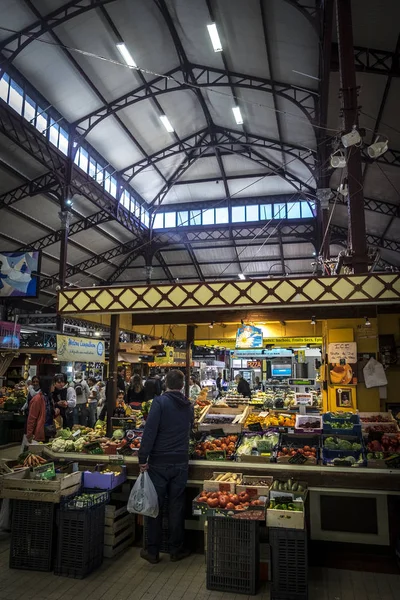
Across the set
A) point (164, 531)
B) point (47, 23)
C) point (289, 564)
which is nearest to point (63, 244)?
point (47, 23)

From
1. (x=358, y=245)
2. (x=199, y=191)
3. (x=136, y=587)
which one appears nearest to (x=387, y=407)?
(x=358, y=245)

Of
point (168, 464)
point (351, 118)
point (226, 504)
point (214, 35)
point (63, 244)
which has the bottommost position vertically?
point (226, 504)

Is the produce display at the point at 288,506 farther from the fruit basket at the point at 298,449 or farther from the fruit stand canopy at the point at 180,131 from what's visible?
the fruit stand canopy at the point at 180,131

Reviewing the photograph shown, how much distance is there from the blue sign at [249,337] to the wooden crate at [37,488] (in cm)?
542

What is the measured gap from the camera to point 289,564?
3539 millimetres

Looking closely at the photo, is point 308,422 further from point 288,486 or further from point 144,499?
point 144,499

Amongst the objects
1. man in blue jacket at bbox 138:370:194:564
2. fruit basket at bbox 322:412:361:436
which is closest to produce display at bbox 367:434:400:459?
fruit basket at bbox 322:412:361:436

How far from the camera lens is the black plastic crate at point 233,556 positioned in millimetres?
3668

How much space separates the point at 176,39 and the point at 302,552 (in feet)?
42.0

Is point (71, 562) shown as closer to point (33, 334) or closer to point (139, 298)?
point (139, 298)

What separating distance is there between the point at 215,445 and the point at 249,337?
4.16m

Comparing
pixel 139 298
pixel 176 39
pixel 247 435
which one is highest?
pixel 176 39

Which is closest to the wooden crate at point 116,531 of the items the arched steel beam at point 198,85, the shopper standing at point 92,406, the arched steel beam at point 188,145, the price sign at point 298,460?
the price sign at point 298,460

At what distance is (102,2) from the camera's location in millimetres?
9969
